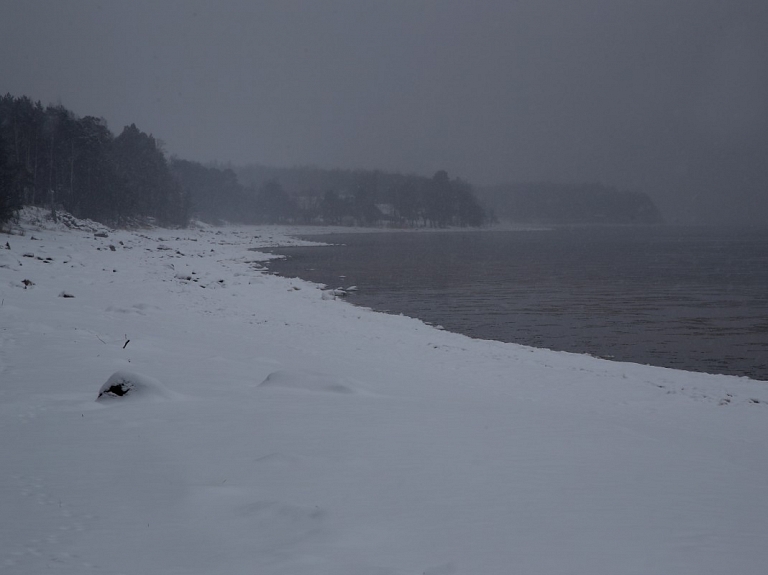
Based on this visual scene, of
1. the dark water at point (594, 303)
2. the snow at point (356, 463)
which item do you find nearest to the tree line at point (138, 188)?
the dark water at point (594, 303)

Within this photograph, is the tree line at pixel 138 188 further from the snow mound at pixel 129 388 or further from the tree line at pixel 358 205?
the snow mound at pixel 129 388

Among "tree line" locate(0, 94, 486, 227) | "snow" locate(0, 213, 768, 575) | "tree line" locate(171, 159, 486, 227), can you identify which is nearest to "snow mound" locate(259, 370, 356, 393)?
"snow" locate(0, 213, 768, 575)

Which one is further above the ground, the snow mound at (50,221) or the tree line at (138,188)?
the tree line at (138,188)

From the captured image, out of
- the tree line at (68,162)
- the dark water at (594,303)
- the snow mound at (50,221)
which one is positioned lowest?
the dark water at (594,303)

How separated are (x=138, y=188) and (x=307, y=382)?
81.9 meters

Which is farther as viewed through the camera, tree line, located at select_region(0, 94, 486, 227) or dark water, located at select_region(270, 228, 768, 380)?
tree line, located at select_region(0, 94, 486, 227)

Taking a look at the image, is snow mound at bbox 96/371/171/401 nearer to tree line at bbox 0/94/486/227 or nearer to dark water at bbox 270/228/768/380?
dark water at bbox 270/228/768/380

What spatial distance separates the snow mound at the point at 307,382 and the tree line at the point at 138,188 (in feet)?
123

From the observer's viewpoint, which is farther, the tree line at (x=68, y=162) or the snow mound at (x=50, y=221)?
the tree line at (x=68, y=162)

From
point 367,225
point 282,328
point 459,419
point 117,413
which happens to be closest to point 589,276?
point 282,328

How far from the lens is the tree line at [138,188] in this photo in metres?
61.4

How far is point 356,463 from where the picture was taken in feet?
19.2

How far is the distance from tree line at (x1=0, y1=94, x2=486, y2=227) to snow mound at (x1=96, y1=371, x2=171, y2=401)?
3775cm

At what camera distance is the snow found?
3.95 meters
